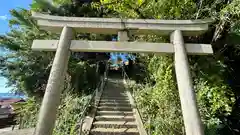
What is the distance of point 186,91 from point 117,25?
67.2 inches

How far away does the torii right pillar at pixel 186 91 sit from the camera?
254cm

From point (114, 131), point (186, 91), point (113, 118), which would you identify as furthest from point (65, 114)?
point (186, 91)

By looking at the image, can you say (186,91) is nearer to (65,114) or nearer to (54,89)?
(54,89)

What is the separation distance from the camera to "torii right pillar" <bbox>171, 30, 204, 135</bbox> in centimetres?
254

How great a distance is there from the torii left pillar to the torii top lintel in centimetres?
18

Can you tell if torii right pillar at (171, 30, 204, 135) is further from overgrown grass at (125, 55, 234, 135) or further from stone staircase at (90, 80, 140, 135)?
stone staircase at (90, 80, 140, 135)

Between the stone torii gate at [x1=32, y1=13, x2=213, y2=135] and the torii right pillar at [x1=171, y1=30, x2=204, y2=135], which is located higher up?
the stone torii gate at [x1=32, y1=13, x2=213, y2=135]

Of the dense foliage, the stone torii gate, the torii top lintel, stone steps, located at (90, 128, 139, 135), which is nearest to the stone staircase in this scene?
stone steps, located at (90, 128, 139, 135)

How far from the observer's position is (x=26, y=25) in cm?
842

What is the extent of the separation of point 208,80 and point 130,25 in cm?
225

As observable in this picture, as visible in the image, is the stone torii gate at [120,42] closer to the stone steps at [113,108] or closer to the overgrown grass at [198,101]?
the overgrown grass at [198,101]

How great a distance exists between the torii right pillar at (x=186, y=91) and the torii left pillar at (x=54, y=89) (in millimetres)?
1954

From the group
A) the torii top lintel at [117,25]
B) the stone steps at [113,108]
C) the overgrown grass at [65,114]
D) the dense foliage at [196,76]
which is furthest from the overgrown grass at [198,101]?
the overgrown grass at [65,114]

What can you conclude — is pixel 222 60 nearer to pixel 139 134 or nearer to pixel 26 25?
pixel 139 134
